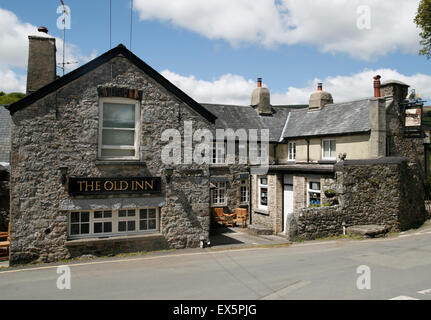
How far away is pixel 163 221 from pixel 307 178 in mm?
8352

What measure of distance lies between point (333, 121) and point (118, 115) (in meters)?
15.5

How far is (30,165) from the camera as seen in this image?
9.99 meters

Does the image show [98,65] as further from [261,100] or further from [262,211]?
[261,100]

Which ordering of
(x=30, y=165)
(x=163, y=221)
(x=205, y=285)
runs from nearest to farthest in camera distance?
(x=205, y=285)
(x=30, y=165)
(x=163, y=221)

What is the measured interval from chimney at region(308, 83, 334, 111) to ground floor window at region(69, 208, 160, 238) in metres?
17.6

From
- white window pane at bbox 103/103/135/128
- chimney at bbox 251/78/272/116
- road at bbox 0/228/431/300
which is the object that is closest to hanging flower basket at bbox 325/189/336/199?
road at bbox 0/228/431/300

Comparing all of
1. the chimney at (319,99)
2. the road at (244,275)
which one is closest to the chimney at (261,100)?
the chimney at (319,99)

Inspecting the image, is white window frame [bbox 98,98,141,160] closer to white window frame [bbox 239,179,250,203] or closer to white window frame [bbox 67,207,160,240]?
white window frame [bbox 67,207,160,240]

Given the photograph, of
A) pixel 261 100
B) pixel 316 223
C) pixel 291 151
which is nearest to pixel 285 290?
pixel 316 223

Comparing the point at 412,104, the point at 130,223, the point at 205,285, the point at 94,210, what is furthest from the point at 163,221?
the point at 412,104

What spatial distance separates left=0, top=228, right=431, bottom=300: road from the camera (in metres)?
6.84

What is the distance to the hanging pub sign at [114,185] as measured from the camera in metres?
10.4
